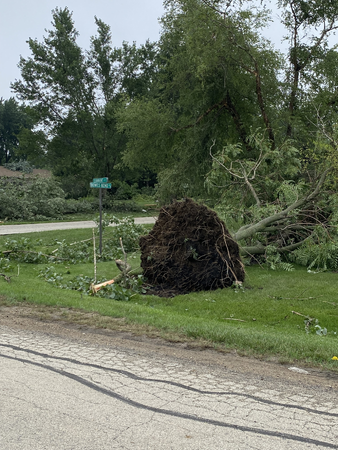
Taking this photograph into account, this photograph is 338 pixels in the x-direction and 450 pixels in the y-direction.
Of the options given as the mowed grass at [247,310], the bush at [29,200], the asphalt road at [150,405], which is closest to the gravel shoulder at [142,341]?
the asphalt road at [150,405]

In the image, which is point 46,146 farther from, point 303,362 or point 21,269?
point 303,362

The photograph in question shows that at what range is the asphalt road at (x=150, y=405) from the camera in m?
3.29

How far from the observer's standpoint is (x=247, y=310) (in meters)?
7.61

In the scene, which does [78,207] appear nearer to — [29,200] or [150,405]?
[29,200]

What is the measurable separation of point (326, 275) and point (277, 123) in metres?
8.03

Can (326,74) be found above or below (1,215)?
above

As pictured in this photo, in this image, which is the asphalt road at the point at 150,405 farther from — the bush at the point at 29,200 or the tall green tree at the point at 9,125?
the tall green tree at the point at 9,125

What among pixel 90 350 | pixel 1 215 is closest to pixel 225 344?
pixel 90 350

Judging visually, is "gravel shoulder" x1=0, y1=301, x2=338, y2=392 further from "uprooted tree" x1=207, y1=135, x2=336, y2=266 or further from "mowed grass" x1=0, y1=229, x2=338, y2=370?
"uprooted tree" x1=207, y1=135, x2=336, y2=266

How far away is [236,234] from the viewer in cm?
1148

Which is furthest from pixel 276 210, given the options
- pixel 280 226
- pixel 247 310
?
pixel 247 310

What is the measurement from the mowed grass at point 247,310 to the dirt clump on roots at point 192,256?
1.19ft

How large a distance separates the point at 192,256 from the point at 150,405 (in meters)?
5.73

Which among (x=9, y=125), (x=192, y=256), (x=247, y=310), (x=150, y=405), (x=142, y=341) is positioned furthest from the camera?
(x=9, y=125)
